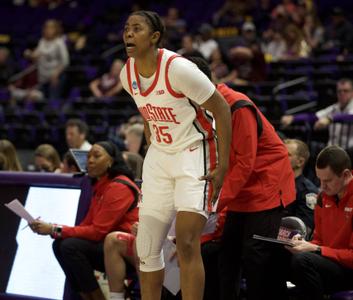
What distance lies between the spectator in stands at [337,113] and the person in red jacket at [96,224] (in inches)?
86.8

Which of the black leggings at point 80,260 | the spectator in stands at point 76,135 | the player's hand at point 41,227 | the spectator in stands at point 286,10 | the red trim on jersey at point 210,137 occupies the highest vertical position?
the spectator in stands at point 286,10

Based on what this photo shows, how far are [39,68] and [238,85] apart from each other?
17.6 ft

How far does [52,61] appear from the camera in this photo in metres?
15.2

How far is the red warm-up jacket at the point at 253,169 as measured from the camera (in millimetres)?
4836

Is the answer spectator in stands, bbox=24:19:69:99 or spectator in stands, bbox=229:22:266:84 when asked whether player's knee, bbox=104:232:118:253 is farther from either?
spectator in stands, bbox=24:19:69:99

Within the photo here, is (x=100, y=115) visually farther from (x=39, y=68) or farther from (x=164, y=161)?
(x=164, y=161)

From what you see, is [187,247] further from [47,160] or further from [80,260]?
[47,160]

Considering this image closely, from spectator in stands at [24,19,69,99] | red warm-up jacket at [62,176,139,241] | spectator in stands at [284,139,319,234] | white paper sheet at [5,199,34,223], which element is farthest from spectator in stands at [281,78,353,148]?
spectator in stands at [24,19,69,99]

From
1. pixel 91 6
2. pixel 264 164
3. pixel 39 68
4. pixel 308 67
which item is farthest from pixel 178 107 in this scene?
pixel 91 6

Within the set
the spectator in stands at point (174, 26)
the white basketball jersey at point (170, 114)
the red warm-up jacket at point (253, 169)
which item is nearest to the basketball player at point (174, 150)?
the white basketball jersey at point (170, 114)

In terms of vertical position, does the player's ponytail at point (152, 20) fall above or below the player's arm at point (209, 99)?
above

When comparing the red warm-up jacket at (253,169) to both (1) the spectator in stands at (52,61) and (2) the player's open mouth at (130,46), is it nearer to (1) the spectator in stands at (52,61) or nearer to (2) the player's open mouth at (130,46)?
(2) the player's open mouth at (130,46)

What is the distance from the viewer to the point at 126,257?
579cm

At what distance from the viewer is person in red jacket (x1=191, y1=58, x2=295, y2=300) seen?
4.84m
